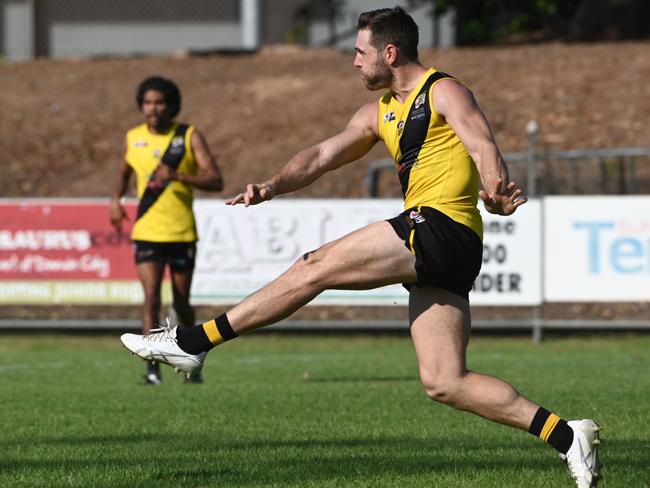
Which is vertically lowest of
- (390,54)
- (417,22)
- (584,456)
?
(584,456)

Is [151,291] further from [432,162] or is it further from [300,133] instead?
[300,133]

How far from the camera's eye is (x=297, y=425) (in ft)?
28.3

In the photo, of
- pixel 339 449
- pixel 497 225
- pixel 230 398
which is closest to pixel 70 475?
pixel 339 449

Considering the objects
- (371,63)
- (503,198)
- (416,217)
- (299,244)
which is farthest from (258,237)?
(503,198)

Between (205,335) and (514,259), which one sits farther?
(514,259)

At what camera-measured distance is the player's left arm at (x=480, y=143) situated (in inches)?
236

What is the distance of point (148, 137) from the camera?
11555 millimetres

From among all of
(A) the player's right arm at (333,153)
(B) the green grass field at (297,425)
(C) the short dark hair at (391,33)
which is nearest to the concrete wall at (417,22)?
(B) the green grass field at (297,425)

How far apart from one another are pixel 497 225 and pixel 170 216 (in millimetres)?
5752

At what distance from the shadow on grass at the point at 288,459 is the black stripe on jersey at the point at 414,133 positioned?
1.38 metres

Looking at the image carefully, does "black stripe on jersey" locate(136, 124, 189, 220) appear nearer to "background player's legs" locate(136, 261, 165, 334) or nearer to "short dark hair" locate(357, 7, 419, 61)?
"background player's legs" locate(136, 261, 165, 334)

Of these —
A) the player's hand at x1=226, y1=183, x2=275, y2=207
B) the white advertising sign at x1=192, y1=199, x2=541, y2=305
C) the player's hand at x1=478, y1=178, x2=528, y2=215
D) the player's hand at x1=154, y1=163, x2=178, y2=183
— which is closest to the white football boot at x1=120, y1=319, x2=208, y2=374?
the player's hand at x1=226, y1=183, x2=275, y2=207

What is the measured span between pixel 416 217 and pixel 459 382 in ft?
2.39

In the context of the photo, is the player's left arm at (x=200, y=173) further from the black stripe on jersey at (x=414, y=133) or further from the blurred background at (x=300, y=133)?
the blurred background at (x=300, y=133)
